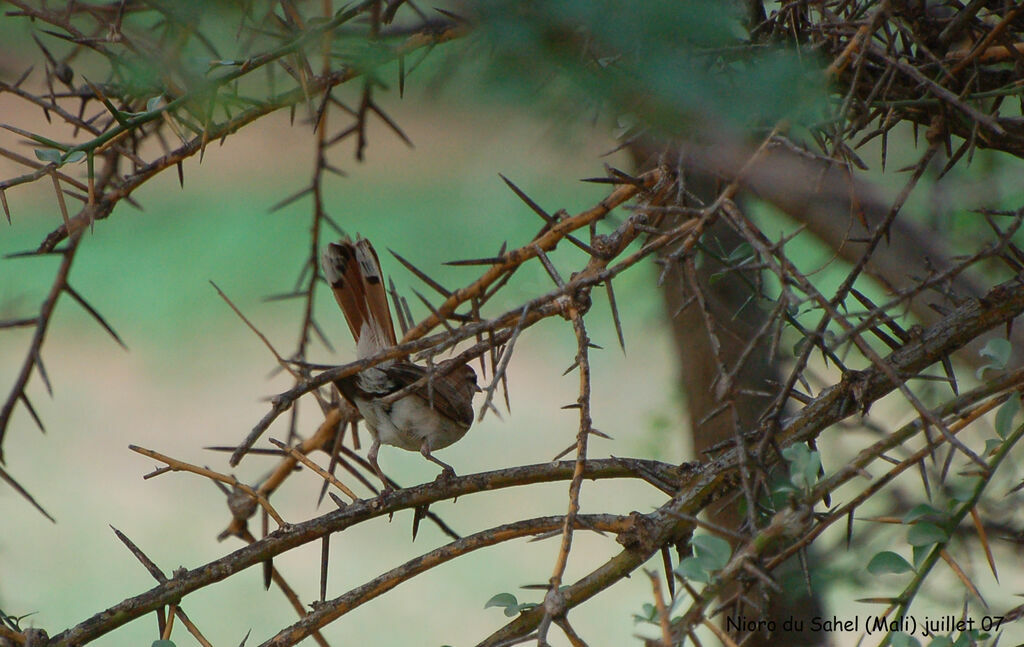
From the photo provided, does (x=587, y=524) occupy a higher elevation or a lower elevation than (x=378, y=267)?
lower

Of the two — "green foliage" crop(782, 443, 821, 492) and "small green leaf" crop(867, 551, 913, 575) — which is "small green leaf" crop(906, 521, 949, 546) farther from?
"green foliage" crop(782, 443, 821, 492)

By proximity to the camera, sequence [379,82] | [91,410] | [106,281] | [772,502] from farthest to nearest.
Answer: [106,281], [91,410], [772,502], [379,82]

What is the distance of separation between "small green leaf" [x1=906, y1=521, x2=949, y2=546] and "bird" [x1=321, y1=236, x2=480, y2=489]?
4.09 ft

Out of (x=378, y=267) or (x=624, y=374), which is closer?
(x=378, y=267)

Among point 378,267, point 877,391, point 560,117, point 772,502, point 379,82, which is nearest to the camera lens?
point 560,117

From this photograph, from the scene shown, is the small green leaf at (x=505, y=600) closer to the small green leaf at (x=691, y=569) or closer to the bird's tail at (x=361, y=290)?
the small green leaf at (x=691, y=569)

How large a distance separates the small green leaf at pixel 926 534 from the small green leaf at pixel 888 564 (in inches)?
1.8

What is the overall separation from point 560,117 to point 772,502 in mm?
1062

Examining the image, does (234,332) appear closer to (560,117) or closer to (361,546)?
(361,546)

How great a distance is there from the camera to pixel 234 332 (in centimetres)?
1088

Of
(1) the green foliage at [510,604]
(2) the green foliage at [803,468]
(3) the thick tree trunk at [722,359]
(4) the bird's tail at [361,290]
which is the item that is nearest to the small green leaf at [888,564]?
(2) the green foliage at [803,468]

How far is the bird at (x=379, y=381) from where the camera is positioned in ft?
9.14

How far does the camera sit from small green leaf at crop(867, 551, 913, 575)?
1521 mm

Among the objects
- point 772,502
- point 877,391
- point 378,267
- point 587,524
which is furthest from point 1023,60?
point 378,267
